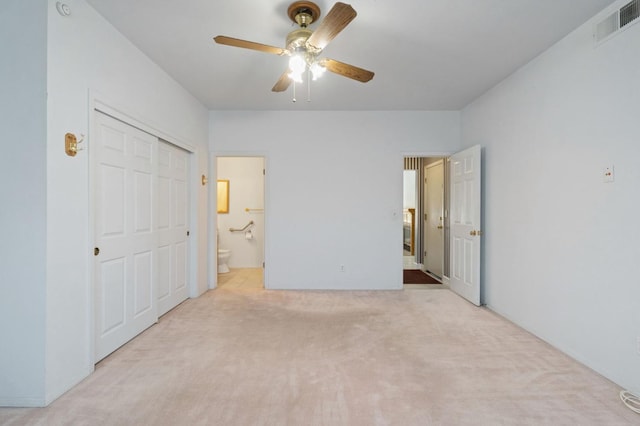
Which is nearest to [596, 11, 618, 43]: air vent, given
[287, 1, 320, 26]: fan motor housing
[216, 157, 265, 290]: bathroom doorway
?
[287, 1, 320, 26]: fan motor housing

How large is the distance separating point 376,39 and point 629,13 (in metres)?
1.70

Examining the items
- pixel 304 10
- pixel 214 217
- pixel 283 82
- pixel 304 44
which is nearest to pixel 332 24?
pixel 304 44

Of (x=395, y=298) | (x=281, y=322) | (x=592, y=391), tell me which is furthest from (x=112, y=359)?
(x=592, y=391)

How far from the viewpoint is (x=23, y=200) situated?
1.85m

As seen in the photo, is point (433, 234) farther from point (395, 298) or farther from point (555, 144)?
point (555, 144)

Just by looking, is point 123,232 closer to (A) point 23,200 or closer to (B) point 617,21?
(A) point 23,200

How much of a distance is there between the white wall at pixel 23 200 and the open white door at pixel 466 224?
4.09 m

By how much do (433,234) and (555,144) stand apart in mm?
3315

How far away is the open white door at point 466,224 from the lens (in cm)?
381

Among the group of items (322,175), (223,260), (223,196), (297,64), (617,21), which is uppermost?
(617,21)

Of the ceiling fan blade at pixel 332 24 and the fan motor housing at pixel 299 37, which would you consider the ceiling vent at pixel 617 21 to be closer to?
the ceiling fan blade at pixel 332 24

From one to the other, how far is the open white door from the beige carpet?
648 mm

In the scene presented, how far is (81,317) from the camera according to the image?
2.13 metres

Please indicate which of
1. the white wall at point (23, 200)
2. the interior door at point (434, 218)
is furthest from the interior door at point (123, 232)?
the interior door at point (434, 218)
